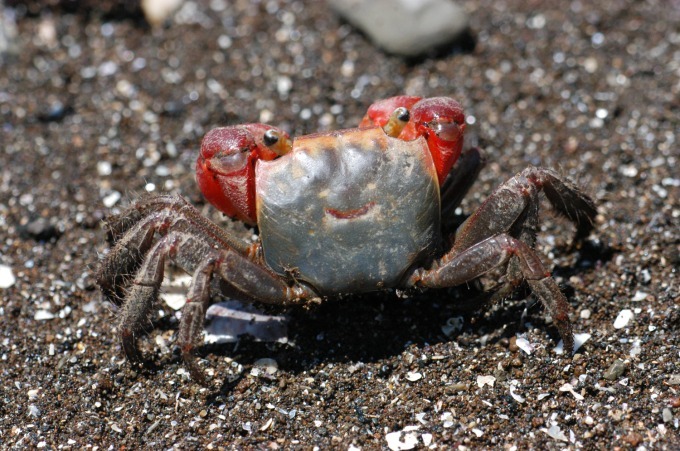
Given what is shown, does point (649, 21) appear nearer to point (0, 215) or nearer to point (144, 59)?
point (144, 59)

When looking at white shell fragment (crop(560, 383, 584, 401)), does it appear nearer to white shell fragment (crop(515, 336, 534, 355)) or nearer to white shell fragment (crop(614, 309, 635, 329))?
white shell fragment (crop(515, 336, 534, 355))

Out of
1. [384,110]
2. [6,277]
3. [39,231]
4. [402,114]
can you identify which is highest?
[402,114]

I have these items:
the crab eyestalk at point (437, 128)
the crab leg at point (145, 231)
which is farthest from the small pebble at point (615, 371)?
the crab leg at point (145, 231)

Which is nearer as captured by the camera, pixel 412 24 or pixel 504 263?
pixel 504 263

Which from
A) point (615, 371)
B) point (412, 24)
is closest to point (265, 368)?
point (615, 371)

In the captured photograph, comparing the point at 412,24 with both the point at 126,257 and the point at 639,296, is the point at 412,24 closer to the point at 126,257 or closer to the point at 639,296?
the point at 639,296

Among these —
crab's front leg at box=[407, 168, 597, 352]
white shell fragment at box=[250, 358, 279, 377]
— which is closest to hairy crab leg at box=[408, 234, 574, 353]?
crab's front leg at box=[407, 168, 597, 352]

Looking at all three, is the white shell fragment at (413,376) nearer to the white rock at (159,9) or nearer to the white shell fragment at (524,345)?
the white shell fragment at (524,345)
